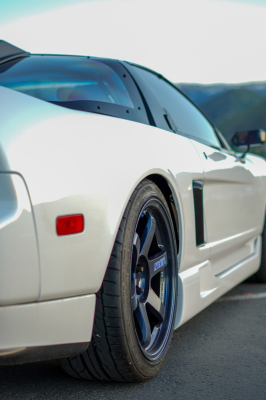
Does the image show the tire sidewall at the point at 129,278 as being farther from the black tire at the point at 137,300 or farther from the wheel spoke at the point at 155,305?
the wheel spoke at the point at 155,305

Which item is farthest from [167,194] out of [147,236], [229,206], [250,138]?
[250,138]

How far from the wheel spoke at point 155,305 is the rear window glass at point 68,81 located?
892mm

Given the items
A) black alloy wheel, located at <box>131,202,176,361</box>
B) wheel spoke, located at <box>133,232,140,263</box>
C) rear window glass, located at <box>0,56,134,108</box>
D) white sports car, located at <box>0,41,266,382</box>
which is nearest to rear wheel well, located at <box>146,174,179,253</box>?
white sports car, located at <box>0,41,266,382</box>

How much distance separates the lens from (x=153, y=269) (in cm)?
224

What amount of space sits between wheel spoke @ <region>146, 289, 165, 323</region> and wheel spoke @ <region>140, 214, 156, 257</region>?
197 millimetres

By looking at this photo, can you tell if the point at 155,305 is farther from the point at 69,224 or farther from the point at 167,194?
the point at 69,224

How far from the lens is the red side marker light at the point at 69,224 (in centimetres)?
163

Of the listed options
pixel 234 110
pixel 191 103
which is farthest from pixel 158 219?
pixel 234 110


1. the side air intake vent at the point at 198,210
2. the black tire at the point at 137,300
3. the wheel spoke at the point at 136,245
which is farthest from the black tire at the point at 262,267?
the wheel spoke at the point at 136,245

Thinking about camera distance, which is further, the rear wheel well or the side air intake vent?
the side air intake vent

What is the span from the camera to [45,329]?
1651mm

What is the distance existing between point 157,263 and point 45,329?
725 millimetres

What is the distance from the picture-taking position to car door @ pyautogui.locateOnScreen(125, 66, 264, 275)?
2.83m

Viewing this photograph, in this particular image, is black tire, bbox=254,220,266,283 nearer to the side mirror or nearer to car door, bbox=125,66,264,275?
car door, bbox=125,66,264,275
